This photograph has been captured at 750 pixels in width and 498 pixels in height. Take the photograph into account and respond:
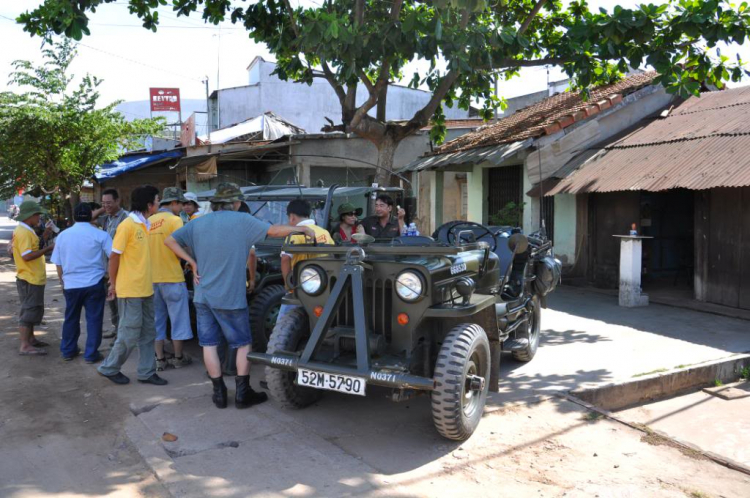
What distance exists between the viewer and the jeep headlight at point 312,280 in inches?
179

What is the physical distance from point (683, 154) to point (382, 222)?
19.9 feet

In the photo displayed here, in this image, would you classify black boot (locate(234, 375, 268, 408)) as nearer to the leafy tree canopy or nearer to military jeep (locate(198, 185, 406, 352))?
military jeep (locate(198, 185, 406, 352))

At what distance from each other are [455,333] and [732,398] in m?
3.72

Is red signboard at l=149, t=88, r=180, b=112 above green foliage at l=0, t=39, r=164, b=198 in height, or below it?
above

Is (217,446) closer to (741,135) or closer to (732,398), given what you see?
(732,398)

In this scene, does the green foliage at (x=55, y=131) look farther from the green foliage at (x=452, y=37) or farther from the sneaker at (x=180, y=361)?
the sneaker at (x=180, y=361)

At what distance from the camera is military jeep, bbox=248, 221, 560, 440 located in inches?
160

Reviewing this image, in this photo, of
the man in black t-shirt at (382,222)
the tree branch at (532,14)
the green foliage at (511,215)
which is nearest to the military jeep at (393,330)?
the man in black t-shirt at (382,222)

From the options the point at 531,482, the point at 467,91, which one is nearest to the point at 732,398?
the point at 531,482

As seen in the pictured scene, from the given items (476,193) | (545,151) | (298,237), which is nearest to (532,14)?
(545,151)

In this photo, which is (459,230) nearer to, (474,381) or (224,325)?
(474,381)

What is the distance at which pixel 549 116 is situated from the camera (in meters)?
13.8

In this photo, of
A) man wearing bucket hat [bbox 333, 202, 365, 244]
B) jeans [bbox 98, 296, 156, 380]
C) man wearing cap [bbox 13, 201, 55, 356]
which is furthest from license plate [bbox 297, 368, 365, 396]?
man wearing cap [bbox 13, 201, 55, 356]

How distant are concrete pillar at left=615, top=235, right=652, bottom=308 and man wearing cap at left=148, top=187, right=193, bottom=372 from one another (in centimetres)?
694
